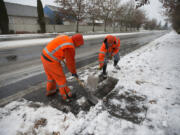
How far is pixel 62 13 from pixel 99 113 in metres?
27.6

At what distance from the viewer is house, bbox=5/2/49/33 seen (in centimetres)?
2091

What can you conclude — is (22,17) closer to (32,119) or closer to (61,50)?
(61,50)

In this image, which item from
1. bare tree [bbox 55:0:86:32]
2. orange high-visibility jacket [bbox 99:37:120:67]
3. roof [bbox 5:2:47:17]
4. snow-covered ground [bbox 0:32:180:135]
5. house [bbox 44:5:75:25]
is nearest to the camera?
snow-covered ground [bbox 0:32:180:135]

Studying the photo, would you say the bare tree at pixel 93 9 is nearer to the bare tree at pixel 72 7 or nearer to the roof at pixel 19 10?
the bare tree at pixel 72 7

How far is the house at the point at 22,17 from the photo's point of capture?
20906mm

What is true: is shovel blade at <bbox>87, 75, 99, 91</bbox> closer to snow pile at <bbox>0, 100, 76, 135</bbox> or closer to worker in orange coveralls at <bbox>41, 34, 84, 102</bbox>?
worker in orange coveralls at <bbox>41, 34, 84, 102</bbox>

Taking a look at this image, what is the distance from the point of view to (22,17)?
26516mm

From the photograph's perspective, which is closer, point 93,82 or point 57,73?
point 57,73

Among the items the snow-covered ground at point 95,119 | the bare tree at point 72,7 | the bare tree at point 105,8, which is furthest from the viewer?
the bare tree at point 105,8

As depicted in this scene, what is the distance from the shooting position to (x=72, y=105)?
227 cm

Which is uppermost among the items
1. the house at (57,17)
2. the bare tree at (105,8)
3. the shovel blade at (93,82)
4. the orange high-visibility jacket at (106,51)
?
the bare tree at (105,8)

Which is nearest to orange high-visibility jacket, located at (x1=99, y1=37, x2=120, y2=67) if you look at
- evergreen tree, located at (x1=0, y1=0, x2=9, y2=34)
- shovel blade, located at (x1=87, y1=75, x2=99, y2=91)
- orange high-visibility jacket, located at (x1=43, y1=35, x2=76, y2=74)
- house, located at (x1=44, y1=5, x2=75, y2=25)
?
shovel blade, located at (x1=87, y1=75, x2=99, y2=91)

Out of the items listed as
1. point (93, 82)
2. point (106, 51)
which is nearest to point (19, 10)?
point (106, 51)

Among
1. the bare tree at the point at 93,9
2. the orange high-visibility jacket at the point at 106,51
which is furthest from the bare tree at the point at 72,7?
the orange high-visibility jacket at the point at 106,51
